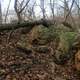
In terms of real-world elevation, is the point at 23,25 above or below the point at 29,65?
above

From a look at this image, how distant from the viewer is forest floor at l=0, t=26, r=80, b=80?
549cm

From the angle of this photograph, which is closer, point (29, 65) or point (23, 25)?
point (29, 65)

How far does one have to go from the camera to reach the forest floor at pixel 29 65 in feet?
18.0

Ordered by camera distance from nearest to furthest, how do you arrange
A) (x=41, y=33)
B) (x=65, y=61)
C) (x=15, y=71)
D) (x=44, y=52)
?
(x=15, y=71) → (x=65, y=61) → (x=44, y=52) → (x=41, y=33)

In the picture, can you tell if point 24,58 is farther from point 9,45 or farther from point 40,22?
point 40,22

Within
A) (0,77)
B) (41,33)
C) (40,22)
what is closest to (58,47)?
(41,33)

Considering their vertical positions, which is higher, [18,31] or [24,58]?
[18,31]

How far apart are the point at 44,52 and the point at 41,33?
1100 millimetres

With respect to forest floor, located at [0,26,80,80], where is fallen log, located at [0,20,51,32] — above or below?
above

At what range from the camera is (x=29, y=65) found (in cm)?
601

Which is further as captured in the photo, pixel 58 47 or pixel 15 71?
pixel 58 47

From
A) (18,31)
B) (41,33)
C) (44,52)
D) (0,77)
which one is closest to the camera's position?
(0,77)

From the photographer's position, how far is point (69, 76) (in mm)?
5906

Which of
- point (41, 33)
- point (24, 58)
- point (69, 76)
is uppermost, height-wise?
point (41, 33)
